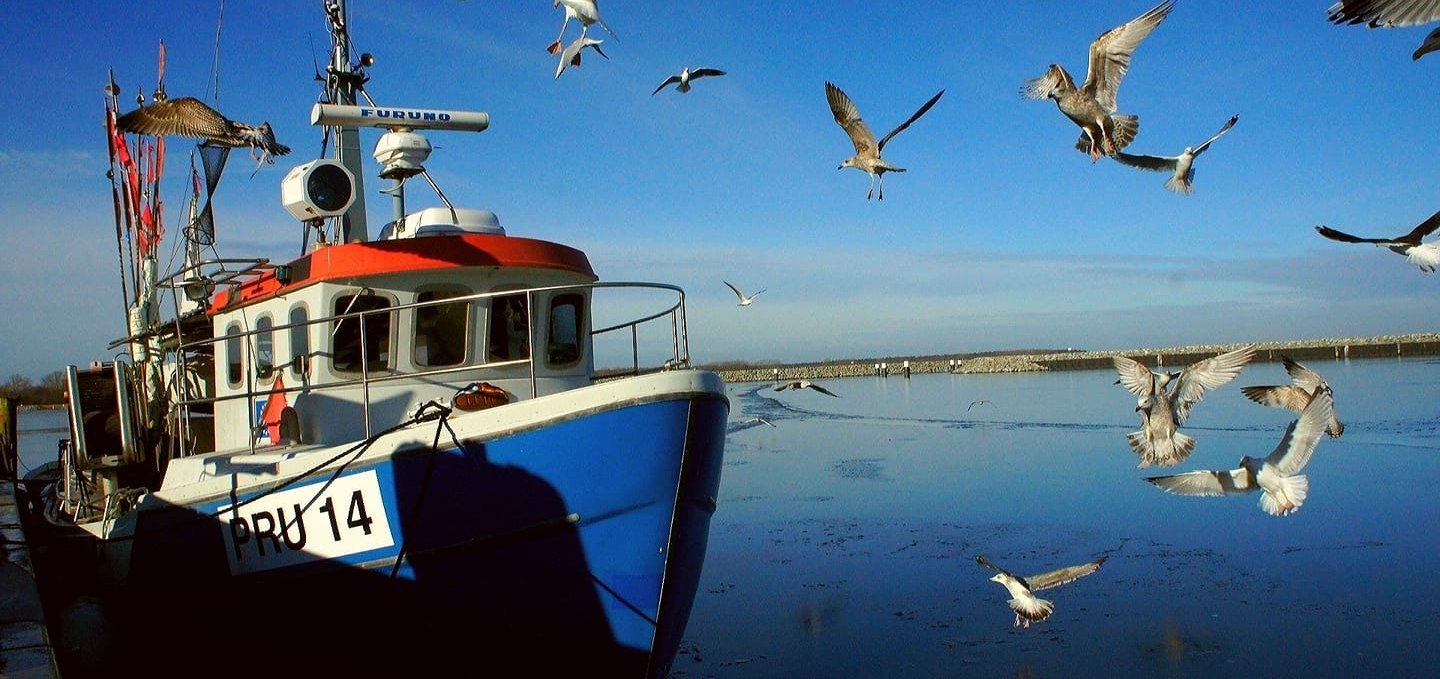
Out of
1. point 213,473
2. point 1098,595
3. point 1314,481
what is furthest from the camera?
point 1314,481

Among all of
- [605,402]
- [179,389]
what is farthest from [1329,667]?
[179,389]

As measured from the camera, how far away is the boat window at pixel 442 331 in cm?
793

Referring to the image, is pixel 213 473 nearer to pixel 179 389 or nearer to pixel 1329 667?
pixel 179 389

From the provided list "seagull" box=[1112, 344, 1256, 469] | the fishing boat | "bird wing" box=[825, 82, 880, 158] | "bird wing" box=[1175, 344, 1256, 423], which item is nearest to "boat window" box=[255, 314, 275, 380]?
the fishing boat

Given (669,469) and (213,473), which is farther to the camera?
(213,473)

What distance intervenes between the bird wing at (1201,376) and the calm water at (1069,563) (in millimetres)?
2032

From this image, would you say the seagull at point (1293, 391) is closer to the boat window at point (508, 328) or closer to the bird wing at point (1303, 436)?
the bird wing at point (1303, 436)

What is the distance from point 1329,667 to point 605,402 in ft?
19.0

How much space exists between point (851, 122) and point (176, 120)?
216 inches

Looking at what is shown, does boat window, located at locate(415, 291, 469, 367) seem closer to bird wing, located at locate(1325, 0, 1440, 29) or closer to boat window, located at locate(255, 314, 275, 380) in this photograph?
boat window, located at locate(255, 314, 275, 380)

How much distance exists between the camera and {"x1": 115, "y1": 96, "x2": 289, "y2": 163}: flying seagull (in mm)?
8609

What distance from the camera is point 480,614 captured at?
6566 millimetres

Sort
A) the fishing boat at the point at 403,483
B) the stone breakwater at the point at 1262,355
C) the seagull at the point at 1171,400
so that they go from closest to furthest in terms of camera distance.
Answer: the fishing boat at the point at 403,483 → the seagull at the point at 1171,400 → the stone breakwater at the point at 1262,355

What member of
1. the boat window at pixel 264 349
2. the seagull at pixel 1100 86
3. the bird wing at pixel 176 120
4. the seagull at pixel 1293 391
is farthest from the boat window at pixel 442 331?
the seagull at pixel 1293 391
